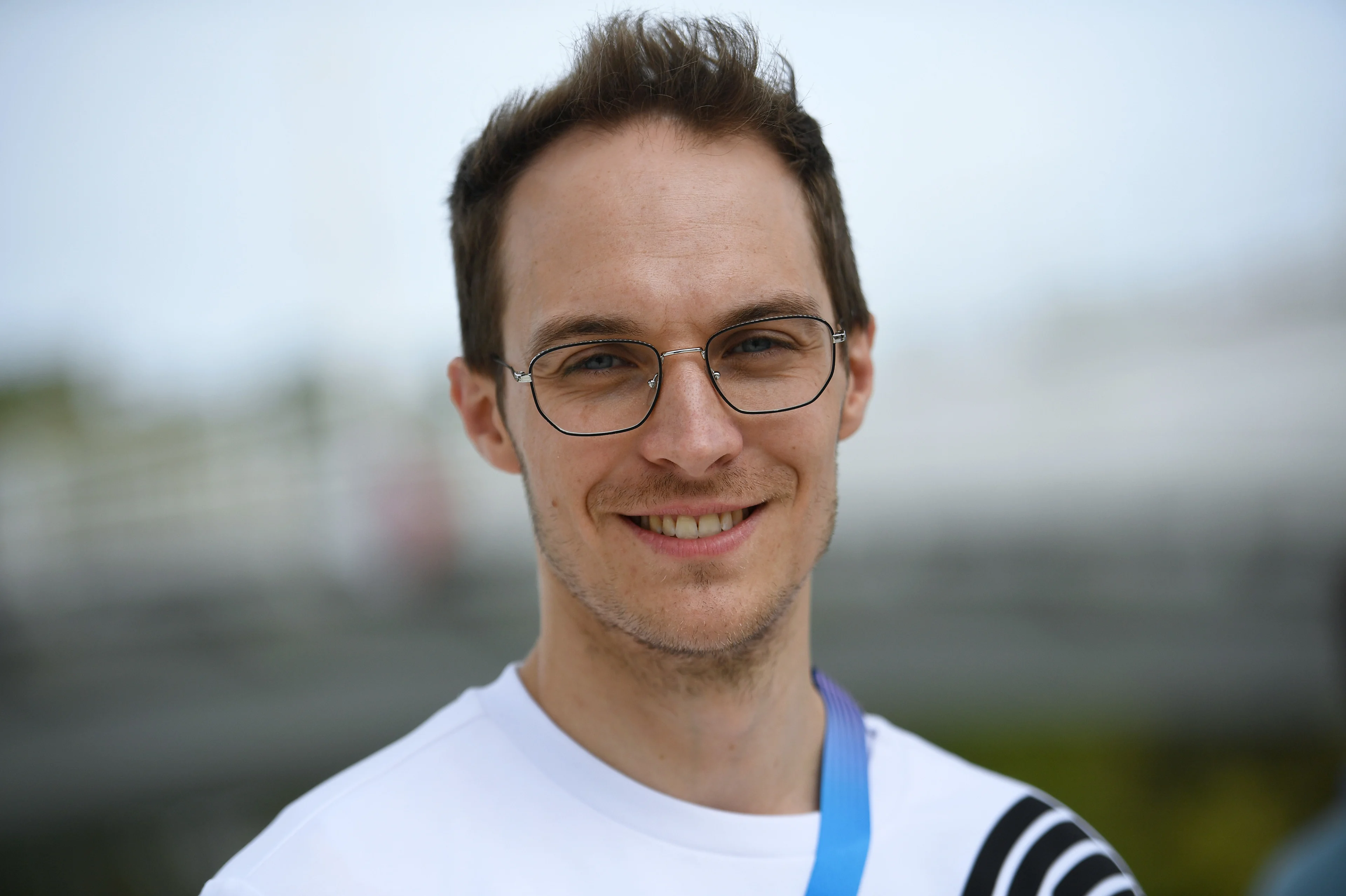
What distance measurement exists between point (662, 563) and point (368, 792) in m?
0.78

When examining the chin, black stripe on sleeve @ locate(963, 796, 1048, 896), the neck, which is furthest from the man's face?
black stripe on sleeve @ locate(963, 796, 1048, 896)

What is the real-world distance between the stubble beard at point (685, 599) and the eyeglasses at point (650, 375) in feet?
0.50

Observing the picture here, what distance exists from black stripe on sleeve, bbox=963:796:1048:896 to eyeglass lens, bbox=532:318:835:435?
3.65ft

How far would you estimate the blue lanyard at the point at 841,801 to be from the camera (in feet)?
7.11

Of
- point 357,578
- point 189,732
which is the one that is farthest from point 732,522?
point 357,578

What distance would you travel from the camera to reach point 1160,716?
463 inches

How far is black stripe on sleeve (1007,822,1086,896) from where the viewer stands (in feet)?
Result: 7.54

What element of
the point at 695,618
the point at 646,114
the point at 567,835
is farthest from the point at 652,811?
the point at 646,114

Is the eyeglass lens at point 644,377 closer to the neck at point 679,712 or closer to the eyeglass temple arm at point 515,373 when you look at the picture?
the eyeglass temple arm at point 515,373

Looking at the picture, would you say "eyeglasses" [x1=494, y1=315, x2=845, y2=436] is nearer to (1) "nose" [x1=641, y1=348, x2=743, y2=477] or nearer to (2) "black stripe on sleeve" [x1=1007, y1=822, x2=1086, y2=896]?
(1) "nose" [x1=641, y1=348, x2=743, y2=477]

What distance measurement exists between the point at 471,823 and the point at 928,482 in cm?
1918

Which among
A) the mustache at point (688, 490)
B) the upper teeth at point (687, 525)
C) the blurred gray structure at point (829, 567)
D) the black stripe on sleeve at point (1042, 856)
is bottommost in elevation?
the blurred gray structure at point (829, 567)

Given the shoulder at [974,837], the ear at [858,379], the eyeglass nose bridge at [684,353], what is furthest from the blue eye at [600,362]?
the shoulder at [974,837]

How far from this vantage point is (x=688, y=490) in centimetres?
211
